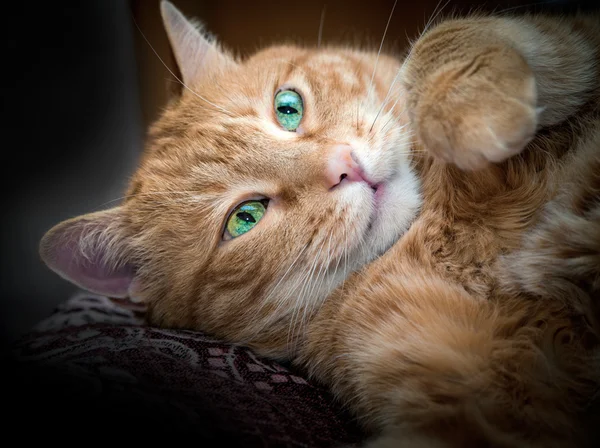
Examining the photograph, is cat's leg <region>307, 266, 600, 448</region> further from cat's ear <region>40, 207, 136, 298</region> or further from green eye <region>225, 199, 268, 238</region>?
cat's ear <region>40, 207, 136, 298</region>

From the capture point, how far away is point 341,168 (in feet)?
3.91

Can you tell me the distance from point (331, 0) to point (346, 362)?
80.8 inches

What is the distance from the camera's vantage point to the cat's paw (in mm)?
898

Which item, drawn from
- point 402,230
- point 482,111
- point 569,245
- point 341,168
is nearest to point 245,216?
point 341,168

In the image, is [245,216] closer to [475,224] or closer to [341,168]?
[341,168]

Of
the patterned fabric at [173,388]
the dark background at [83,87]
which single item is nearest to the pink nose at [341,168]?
the patterned fabric at [173,388]

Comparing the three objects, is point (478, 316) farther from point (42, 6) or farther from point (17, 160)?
point (42, 6)

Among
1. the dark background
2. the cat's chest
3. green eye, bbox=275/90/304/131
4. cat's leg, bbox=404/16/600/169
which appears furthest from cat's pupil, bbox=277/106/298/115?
the dark background

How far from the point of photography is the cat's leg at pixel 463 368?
871 millimetres

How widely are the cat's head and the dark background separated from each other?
17 centimetres

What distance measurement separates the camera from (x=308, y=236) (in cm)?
122

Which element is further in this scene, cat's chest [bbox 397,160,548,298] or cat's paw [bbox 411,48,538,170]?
cat's chest [bbox 397,160,548,298]

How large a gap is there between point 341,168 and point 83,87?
3.87 feet

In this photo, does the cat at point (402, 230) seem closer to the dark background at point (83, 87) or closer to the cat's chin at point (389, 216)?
the cat's chin at point (389, 216)
